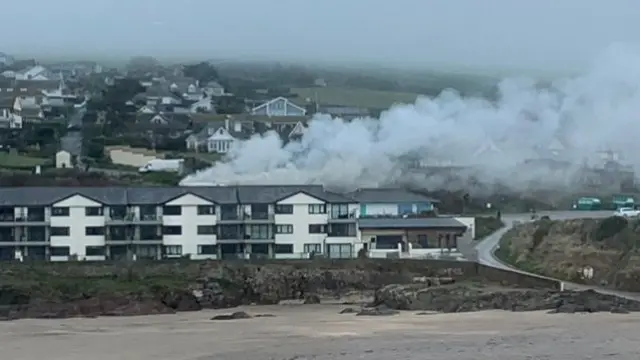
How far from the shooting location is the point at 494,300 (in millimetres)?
32844

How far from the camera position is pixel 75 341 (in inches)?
1081

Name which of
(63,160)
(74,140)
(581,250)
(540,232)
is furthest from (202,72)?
(581,250)

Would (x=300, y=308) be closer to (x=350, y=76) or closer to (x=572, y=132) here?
(x=572, y=132)

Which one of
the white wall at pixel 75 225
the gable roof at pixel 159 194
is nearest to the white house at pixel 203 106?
the gable roof at pixel 159 194

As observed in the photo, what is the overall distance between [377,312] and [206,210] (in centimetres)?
925

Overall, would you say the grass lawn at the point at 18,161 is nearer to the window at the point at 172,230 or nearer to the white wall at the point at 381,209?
the window at the point at 172,230

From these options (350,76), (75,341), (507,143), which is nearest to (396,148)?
(507,143)

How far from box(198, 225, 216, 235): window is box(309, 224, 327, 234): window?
302 centimetres

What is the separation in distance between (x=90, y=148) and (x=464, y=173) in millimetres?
17684

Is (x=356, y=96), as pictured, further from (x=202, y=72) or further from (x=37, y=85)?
(x=37, y=85)

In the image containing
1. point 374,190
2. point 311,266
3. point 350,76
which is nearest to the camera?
point 311,266

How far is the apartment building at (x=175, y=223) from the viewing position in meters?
39.4

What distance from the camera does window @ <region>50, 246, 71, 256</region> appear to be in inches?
1547

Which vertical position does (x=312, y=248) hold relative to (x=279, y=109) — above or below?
below
